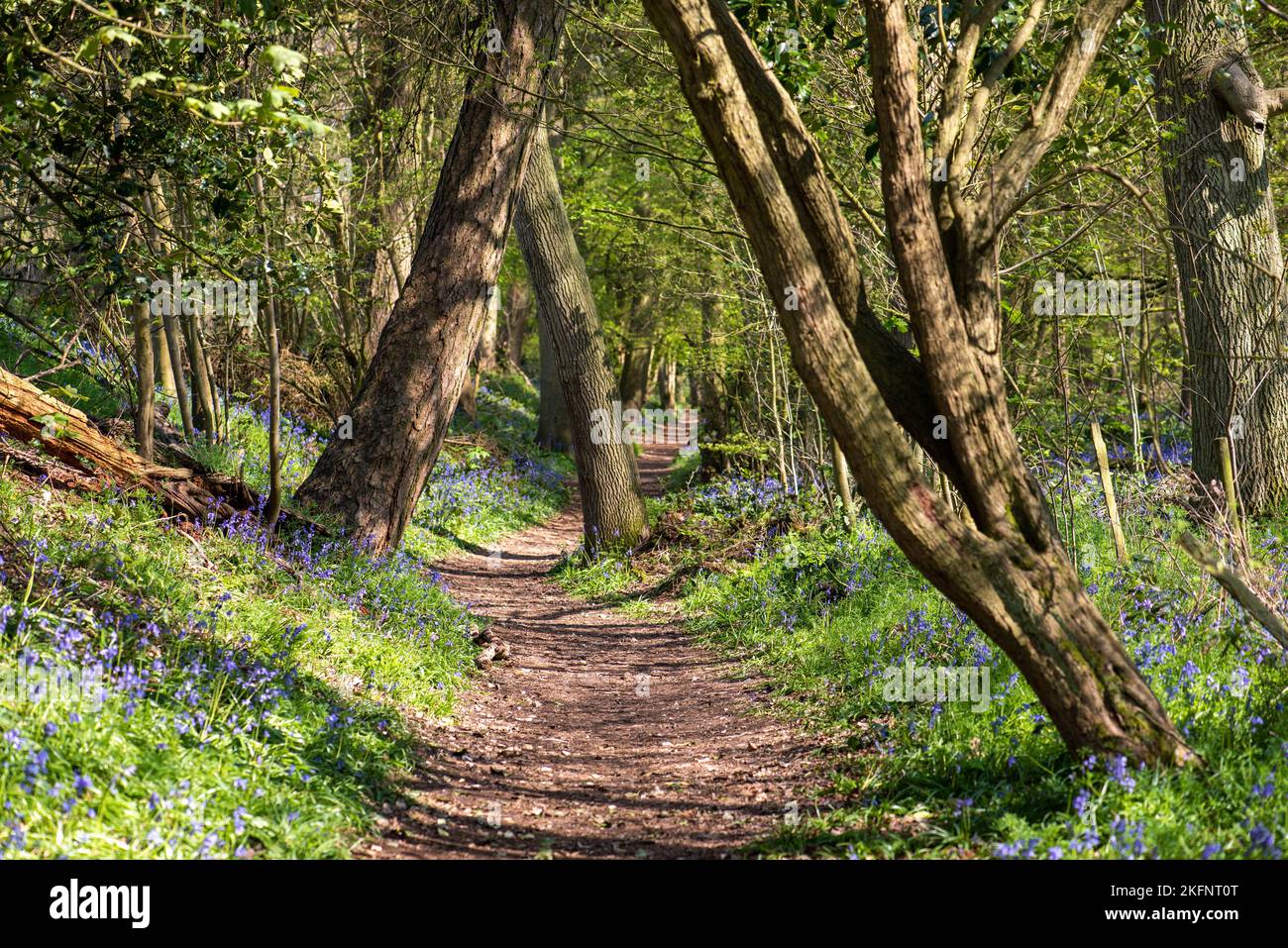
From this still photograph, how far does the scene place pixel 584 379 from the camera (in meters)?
11.9

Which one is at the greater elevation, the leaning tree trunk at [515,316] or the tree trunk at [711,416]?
the leaning tree trunk at [515,316]

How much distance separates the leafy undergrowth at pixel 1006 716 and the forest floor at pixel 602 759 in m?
0.30

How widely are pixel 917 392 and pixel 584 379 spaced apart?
7.87m

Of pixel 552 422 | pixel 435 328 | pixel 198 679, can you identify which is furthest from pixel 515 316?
pixel 198 679

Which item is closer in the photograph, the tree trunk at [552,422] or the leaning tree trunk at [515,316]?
the tree trunk at [552,422]

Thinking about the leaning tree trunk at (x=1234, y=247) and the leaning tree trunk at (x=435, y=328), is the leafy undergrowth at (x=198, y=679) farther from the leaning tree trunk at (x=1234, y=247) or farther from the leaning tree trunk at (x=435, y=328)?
the leaning tree trunk at (x=1234, y=247)

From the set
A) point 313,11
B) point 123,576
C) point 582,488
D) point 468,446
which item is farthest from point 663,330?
point 123,576

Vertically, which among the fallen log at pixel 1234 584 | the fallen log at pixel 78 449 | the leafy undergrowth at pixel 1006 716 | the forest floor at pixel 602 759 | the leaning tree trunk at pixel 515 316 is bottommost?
the forest floor at pixel 602 759

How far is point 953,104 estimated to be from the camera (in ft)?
14.6

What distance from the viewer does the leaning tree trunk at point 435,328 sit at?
8125 mm

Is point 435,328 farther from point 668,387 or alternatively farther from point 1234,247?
point 668,387

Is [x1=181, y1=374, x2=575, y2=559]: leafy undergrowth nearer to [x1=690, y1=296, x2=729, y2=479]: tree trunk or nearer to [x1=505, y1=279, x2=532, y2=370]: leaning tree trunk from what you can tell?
[x1=690, y1=296, x2=729, y2=479]: tree trunk

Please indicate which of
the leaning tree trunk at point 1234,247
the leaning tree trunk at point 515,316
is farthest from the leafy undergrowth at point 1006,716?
the leaning tree trunk at point 515,316

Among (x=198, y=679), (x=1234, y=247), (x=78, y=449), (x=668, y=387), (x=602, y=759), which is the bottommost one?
(x=602, y=759)
